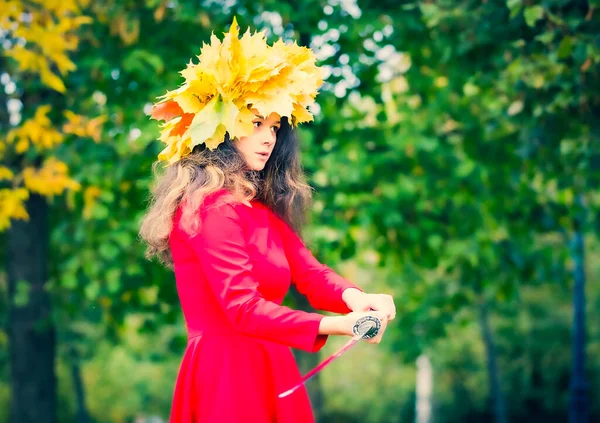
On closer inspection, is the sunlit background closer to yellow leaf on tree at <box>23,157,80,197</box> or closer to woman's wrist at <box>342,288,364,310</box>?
yellow leaf on tree at <box>23,157,80,197</box>

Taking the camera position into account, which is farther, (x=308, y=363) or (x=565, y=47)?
(x=308, y=363)

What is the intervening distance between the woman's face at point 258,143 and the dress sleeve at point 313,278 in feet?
0.75

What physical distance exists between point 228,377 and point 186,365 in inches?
6.6

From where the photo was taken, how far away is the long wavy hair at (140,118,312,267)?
2.70 metres

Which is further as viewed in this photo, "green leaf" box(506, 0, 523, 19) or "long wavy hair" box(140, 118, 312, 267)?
"green leaf" box(506, 0, 523, 19)

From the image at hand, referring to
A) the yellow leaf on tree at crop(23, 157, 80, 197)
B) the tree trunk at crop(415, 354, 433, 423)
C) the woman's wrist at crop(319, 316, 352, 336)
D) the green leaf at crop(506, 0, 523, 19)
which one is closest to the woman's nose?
the woman's wrist at crop(319, 316, 352, 336)

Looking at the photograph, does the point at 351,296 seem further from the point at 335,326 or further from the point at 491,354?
the point at 491,354

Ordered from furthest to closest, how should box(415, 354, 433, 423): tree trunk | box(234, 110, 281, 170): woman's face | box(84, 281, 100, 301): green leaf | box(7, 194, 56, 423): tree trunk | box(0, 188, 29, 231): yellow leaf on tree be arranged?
box(415, 354, 433, 423): tree trunk < box(7, 194, 56, 423): tree trunk < box(84, 281, 100, 301): green leaf < box(0, 188, 29, 231): yellow leaf on tree < box(234, 110, 281, 170): woman's face

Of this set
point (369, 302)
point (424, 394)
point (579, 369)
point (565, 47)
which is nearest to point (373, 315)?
point (369, 302)

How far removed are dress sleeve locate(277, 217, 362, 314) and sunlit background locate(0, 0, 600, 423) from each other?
231 cm

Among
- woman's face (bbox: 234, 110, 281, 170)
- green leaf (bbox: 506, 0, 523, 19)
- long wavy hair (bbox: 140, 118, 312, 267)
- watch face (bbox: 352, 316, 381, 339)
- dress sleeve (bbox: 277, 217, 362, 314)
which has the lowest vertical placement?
watch face (bbox: 352, 316, 381, 339)

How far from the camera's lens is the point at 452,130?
707cm

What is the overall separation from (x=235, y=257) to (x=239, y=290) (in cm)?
11

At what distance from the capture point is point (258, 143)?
112 inches
